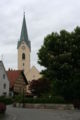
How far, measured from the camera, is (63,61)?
5353 cm

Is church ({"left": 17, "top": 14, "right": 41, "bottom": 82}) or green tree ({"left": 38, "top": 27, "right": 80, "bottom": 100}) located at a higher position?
church ({"left": 17, "top": 14, "right": 41, "bottom": 82})

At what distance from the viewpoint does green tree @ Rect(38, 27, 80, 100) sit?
53.2 meters

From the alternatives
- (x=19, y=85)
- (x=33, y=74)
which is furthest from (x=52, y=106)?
(x=33, y=74)

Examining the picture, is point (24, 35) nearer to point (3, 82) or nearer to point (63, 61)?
point (3, 82)

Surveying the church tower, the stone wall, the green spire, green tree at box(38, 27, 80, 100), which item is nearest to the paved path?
the stone wall

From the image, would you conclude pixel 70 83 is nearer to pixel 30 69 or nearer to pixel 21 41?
pixel 30 69

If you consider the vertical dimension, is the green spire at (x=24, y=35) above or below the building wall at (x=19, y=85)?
above

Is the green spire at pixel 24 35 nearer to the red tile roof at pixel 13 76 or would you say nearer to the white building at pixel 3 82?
the red tile roof at pixel 13 76

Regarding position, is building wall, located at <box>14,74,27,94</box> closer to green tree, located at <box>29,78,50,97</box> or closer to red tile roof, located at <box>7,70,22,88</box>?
red tile roof, located at <box>7,70,22,88</box>

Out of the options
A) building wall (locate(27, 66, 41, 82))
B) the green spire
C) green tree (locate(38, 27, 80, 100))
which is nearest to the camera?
green tree (locate(38, 27, 80, 100))

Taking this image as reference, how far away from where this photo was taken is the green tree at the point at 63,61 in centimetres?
5325

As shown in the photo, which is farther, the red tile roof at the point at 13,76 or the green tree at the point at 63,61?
the red tile roof at the point at 13,76

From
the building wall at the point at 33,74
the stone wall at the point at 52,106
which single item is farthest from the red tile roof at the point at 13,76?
the stone wall at the point at 52,106

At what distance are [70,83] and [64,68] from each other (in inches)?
131
